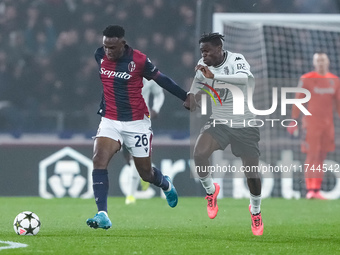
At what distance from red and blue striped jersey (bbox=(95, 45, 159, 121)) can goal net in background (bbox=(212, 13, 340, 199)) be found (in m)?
5.36

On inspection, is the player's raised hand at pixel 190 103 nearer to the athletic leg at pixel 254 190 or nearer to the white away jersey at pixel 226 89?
the white away jersey at pixel 226 89

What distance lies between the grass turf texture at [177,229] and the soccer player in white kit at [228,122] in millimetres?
494

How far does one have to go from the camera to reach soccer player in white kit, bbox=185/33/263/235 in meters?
6.99

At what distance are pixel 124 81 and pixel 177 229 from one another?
1.44 meters

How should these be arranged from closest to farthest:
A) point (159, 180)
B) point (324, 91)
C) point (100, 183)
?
point (100, 183), point (159, 180), point (324, 91)

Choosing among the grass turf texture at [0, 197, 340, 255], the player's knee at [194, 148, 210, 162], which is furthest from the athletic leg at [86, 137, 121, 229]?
the player's knee at [194, 148, 210, 162]

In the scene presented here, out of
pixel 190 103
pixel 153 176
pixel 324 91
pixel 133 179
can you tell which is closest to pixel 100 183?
pixel 153 176

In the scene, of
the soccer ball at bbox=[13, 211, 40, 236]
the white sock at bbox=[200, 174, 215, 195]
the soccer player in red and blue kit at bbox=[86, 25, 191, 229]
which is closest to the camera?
the soccer ball at bbox=[13, 211, 40, 236]

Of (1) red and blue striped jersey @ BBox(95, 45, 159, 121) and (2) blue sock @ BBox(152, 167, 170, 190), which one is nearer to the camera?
(1) red and blue striped jersey @ BBox(95, 45, 159, 121)

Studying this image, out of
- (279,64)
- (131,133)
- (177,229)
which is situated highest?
(279,64)

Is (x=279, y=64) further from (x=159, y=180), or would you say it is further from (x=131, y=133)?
(x=131, y=133)

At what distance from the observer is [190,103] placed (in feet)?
22.8

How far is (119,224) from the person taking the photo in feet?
25.8

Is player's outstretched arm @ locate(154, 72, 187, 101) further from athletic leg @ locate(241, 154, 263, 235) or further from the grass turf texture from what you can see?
the grass turf texture
